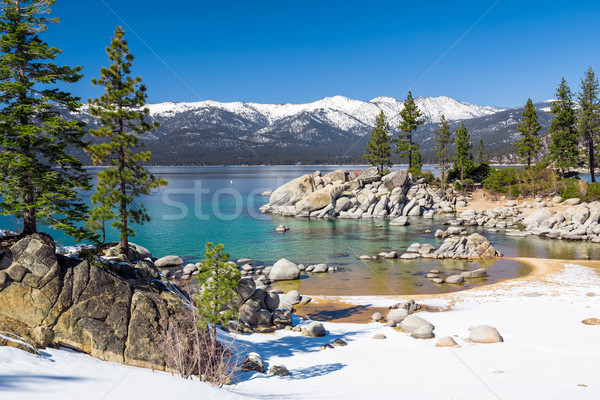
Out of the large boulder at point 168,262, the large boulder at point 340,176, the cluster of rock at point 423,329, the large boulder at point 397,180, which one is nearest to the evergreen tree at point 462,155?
the large boulder at point 397,180

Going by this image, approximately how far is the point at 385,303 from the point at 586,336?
34.8 ft

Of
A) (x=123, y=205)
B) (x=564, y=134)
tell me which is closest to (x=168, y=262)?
(x=123, y=205)

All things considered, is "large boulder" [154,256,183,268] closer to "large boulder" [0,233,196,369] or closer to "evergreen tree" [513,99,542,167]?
"large boulder" [0,233,196,369]

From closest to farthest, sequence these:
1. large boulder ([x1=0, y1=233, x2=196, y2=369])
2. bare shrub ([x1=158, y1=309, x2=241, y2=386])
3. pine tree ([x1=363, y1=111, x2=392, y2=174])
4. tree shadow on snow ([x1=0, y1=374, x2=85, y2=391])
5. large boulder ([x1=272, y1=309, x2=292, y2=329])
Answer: tree shadow on snow ([x1=0, y1=374, x2=85, y2=391]) < bare shrub ([x1=158, y1=309, x2=241, y2=386]) < large boulder ([x1=0, y1=233, x2=196, y2=369]) < large boulder ([x1=272, y1=309, x2=292, y2=329]) < pine tree ([x1=363, y1=111, x2=392, y2=174])

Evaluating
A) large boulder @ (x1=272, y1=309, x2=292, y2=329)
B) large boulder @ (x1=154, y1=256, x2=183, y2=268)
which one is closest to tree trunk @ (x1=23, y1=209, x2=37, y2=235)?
large boulder @ (x1=272, y1=309, x2=292, y2=329)

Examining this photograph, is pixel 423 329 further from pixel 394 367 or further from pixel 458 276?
pixel 458 276

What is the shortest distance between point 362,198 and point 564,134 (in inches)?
1582

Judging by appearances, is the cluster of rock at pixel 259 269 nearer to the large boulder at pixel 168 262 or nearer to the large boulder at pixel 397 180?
the large boulder at pixel 168 262

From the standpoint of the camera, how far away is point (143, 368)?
37.5ft

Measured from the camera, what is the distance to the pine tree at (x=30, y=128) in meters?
14.0

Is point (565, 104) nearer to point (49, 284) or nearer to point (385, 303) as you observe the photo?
point (385, 303)

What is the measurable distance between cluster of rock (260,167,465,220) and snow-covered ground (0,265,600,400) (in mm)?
49468

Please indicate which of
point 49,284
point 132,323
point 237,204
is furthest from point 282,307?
point 237,204

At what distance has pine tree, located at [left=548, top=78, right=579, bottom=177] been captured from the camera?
74.3 m
